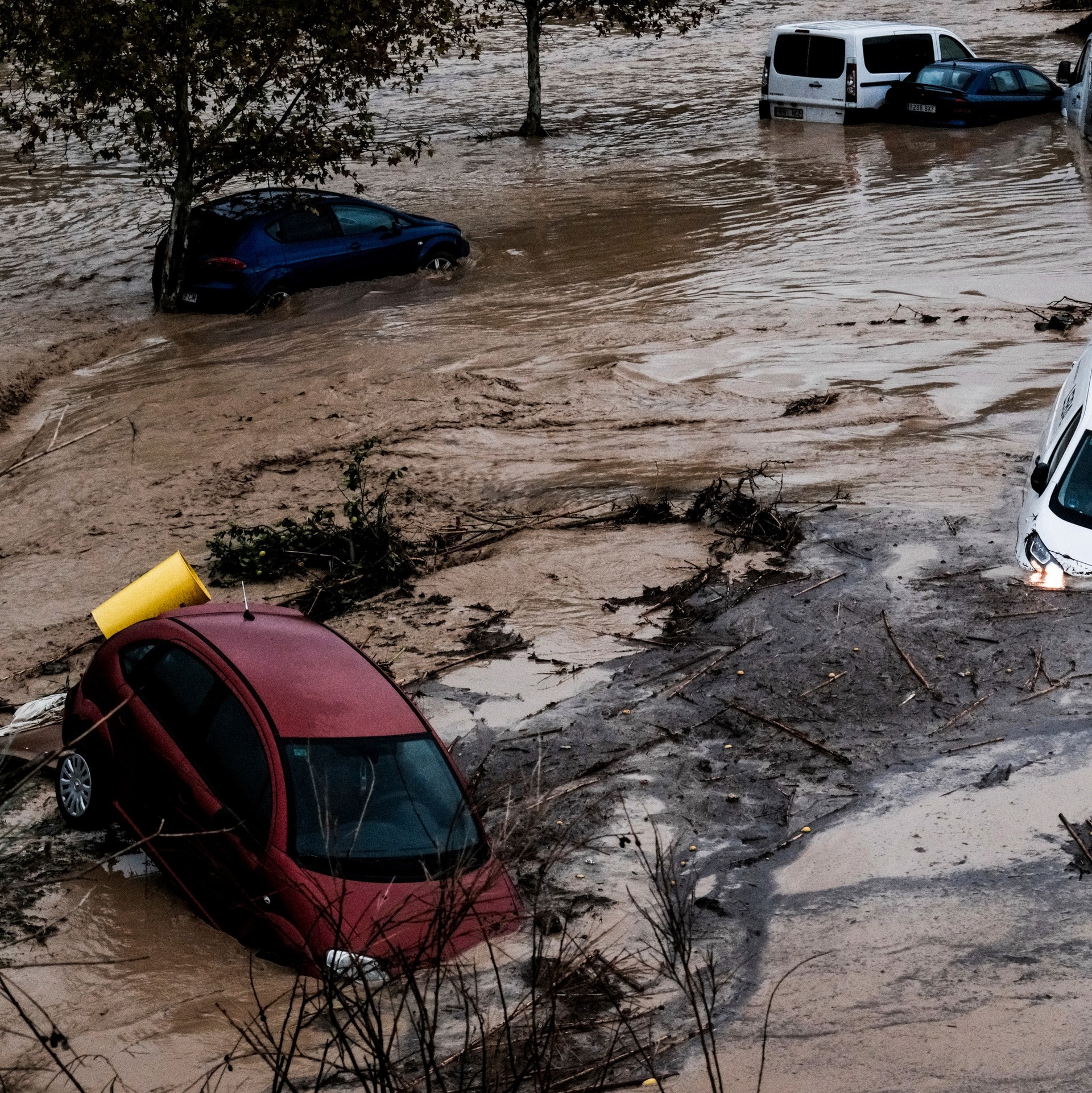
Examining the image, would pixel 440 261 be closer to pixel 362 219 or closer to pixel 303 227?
pixel 362 219

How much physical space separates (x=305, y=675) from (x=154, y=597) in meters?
1.84

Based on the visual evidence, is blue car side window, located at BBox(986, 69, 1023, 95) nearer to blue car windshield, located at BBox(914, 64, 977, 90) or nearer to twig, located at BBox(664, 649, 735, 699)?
blue car windshield, located at BBox(914, 64, 977, 90)

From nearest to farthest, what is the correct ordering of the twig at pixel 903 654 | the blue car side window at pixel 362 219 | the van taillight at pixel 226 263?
the twig at pixel 903 654 → the van taillight at pixel 226 263 → the blue car side window at pixel 362 219

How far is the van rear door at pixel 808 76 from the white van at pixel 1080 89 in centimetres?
368

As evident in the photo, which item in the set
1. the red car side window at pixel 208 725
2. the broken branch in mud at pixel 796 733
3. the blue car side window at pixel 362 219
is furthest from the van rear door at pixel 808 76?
the red car side window at pixel 208 725

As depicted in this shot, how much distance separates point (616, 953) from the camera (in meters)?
5.78

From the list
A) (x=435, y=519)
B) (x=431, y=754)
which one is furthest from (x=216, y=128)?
Result: (x=431, y=754)

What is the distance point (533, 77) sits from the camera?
1003 inches

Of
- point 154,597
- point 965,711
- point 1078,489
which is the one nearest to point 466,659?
point 154,597

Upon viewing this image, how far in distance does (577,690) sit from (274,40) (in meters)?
9.69

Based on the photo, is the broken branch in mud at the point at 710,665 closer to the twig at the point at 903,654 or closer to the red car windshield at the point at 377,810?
the twig at the point at 903,654

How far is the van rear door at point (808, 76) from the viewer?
2417cm

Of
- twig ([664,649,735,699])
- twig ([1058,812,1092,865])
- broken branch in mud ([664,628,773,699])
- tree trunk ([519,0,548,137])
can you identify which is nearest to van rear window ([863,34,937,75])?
tree trunk ([519,0,548,137])

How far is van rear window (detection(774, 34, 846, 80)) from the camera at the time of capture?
947 inches
